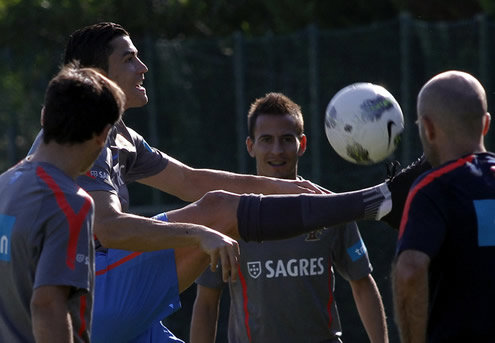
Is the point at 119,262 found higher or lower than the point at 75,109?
lower

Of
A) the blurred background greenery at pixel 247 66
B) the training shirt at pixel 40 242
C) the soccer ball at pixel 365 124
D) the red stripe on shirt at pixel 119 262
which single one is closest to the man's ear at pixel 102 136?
the training shirt at pixel 40 242

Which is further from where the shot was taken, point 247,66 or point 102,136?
point 247,66

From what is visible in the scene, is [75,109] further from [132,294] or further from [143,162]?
[143,162]

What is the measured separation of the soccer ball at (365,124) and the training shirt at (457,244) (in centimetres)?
132

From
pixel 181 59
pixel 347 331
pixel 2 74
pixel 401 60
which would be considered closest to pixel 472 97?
pixel 347 331

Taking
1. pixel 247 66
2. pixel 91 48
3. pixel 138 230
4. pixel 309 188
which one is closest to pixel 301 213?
pixel 309 188

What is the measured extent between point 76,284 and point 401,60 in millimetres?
7259

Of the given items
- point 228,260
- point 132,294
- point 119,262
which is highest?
point 228,260

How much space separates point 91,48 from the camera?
16.6ft

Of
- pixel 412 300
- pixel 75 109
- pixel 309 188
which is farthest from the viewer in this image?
pixel 309 188

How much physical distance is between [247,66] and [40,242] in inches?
304

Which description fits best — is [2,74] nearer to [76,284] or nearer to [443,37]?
[443,37]

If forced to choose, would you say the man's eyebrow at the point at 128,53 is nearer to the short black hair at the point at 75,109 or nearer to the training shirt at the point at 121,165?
the training shirt at the point at 121,165

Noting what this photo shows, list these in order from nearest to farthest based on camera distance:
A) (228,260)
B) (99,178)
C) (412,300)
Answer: (412,300)
(228,260)
(99,178)
